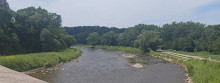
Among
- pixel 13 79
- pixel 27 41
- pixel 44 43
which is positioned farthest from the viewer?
pixel 44 43

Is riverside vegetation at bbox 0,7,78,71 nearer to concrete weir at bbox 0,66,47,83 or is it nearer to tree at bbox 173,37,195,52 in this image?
concrete weir at bbox 0,66,47,83

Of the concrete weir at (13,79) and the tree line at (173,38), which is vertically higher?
the tree line at (173,38)

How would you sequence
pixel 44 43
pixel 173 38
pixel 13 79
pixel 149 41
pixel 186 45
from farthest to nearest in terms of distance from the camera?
pixel 173 38
pixel 186 45
pixel 149 41
pixel 44 43
pixel 13 79

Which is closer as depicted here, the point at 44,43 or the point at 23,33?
the point at 23,33

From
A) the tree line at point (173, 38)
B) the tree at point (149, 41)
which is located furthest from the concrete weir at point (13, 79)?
the tree at point (149, 41)

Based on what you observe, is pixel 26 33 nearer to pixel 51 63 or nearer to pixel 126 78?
pixel 51 63

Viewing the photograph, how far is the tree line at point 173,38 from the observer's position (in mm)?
67200

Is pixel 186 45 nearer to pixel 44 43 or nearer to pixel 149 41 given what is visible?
pixel 149 41

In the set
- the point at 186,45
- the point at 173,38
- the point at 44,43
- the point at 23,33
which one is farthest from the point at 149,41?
the point at 23,33

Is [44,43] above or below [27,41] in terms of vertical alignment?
below

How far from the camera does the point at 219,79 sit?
19.8 metres

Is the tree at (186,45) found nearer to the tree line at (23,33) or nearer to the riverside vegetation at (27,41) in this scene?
the riverside vegetation at (27,41)

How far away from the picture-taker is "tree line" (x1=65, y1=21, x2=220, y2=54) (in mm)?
67200

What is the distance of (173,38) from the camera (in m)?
95.6
